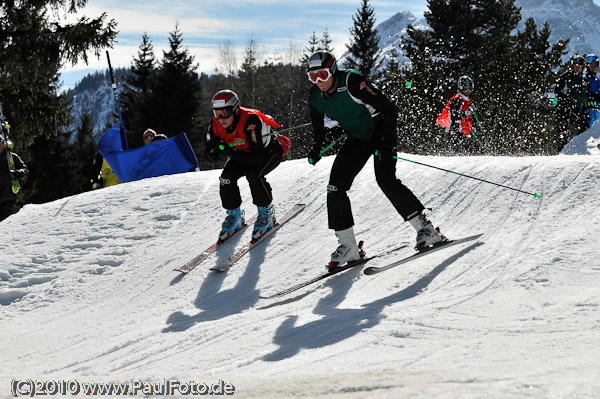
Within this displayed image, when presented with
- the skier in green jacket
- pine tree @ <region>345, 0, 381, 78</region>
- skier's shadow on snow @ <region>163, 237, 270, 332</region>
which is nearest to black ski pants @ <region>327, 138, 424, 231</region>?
the skier in green jacket

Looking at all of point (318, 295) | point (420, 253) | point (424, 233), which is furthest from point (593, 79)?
point (318, 295)

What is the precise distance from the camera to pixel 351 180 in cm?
530

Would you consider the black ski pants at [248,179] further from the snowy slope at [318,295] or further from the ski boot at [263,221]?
the snowy slope at [318,295]

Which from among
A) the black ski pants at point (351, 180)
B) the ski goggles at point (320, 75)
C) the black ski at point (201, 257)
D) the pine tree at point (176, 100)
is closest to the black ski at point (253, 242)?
the black ski at point (201, 257)

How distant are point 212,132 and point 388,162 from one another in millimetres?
2435

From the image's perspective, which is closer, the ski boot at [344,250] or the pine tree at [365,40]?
the ski boot at [344,250]

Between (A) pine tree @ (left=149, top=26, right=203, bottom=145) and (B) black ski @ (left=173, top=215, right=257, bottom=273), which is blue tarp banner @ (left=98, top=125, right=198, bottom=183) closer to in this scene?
(B) black ski @ (left=173, top=215, right=257, bottom=273)

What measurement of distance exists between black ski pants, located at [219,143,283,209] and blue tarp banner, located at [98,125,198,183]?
14.2 ft

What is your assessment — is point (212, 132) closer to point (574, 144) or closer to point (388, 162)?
point (388, 162)

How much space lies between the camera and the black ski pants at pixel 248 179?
6.55 metres

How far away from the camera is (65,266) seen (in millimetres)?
6902

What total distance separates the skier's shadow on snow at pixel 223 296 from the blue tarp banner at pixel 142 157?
15.7ft

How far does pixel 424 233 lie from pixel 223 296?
2.14 metres

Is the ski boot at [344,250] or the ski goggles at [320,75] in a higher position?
the ski goggles at [320,75]
